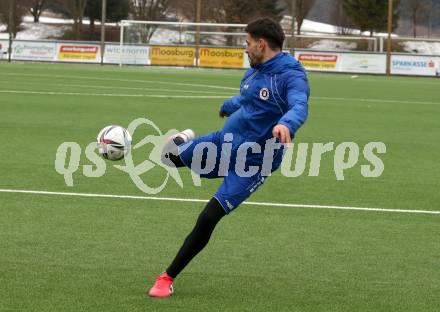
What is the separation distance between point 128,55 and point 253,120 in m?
49.3

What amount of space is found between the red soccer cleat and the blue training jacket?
1.09m

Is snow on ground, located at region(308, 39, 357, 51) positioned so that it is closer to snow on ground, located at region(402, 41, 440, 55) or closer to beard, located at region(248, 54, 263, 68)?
snow on ground, located at region(402, 41, 440, 55)

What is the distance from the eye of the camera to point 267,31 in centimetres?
734

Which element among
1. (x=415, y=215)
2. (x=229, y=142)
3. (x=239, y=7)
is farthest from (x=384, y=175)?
(x=239, y=7)

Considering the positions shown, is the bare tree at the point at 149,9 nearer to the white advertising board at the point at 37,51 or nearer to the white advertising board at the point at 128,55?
the white advertising board at the point at 37,51

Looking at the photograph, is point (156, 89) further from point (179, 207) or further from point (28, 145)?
point (179, 207)

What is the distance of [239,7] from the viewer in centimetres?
8994

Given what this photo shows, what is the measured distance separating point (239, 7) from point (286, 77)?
274 feet

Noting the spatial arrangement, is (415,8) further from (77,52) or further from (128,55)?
(128,55)

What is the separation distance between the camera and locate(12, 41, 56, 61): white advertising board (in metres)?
58.4

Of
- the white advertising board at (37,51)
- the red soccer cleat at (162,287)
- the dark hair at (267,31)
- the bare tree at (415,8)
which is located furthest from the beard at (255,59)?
the bare tree at (415,8)

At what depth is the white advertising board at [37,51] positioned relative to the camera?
5842 cm

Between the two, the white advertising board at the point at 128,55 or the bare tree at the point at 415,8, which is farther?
the bare tree at the point at 415,8

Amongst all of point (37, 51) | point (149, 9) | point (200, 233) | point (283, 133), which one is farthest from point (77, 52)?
point (283, 133)
